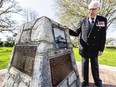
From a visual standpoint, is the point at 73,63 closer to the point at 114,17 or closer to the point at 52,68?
the point at 52,68

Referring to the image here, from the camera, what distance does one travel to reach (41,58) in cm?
204

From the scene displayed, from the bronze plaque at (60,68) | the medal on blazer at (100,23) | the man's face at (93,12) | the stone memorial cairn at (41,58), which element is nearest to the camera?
the stone memorial cairn at (41,58)

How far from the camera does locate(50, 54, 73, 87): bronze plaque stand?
7.17 feet

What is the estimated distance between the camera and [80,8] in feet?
52.2

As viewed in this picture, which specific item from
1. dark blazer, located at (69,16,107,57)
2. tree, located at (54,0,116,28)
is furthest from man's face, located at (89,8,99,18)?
tree, located at (54,0,116,28)

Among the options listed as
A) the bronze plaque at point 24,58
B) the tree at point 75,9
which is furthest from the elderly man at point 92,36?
the tree at point 75,9

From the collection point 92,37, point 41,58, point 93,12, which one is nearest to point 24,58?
point 41,58

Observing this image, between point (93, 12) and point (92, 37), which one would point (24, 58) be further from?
point (93, 12)

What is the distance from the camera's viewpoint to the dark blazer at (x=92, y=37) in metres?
3.22

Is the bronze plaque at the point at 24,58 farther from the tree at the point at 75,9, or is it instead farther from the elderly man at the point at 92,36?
the tree at the point at 75,9

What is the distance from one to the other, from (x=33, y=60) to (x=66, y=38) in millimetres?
931

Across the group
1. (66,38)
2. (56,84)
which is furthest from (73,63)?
(56,84)

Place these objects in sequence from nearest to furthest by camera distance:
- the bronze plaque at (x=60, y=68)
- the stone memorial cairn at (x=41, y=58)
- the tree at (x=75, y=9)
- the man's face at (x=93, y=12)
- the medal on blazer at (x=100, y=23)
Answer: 1. the stone memorial cairn at (x=41, y=58)
2. the bronze plaque at (x=60, y=68)
3. the man's face at (x=93, y=12)
4. the medal on blazer at (x=100, y=23)
5. the tree at (x=75, y=9)

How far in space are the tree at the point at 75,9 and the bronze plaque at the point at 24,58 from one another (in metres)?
13.7
